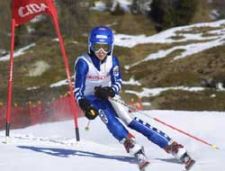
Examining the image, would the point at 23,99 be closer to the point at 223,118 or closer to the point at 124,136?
the point at 223,118

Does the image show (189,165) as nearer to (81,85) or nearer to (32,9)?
(81,85)

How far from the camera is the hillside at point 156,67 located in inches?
1393

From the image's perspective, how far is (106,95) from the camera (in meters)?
10.9

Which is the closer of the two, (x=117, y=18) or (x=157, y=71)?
(x=157, y=71)

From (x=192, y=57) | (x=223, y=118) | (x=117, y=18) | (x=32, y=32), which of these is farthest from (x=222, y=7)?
(x=223, y=118)

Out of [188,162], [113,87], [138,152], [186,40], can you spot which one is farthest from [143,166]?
[186,40]

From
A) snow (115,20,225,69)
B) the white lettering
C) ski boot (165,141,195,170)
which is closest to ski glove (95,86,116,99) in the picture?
ski boot (165,141,195,170)

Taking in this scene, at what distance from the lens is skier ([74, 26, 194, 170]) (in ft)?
34.9

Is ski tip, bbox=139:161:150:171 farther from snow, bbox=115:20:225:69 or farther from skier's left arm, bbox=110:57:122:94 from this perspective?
snow, bbox=115:20:225:69

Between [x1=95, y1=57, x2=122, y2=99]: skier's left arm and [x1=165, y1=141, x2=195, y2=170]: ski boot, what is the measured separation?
125 centimetres

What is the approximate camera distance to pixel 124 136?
35.0 ft

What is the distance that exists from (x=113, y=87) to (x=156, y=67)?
120 ft

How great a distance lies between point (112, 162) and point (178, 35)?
177 feet

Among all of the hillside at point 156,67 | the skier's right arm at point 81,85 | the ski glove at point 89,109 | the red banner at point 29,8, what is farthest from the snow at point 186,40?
the ski glove at point 89,109
